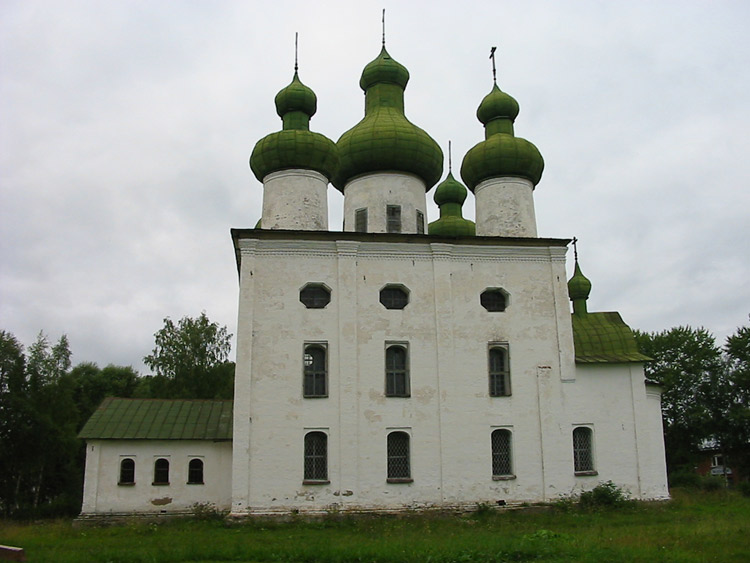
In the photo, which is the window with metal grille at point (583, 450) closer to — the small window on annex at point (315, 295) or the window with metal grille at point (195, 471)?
the small window on annex at point (315, 295)

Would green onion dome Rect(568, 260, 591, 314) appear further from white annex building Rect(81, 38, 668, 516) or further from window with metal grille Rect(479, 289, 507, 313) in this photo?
window with metal grille Rect(479, 289, 507, 313)

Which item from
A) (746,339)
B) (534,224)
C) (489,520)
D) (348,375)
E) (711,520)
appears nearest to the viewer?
(711,520)

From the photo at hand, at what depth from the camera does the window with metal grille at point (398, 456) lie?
15875mm

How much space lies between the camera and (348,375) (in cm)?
1599

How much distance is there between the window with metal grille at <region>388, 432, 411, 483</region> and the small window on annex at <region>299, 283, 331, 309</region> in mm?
3508

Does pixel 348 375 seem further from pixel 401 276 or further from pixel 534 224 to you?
pixel 534 224

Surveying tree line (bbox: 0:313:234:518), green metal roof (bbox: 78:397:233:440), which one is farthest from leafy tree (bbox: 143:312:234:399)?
green metal roof (bbox: 78:397:233:440)

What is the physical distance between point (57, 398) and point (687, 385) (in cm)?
2669

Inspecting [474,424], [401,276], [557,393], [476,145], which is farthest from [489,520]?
[476,145]

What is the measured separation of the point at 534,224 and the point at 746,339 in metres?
16.5

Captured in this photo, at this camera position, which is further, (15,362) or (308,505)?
(15,362)


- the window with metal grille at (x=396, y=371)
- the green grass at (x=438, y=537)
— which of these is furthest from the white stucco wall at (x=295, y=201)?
the green grass at (x=438, y=537)

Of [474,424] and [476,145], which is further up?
[476,145]

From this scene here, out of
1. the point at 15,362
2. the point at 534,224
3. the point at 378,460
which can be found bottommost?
the point at 378,460
